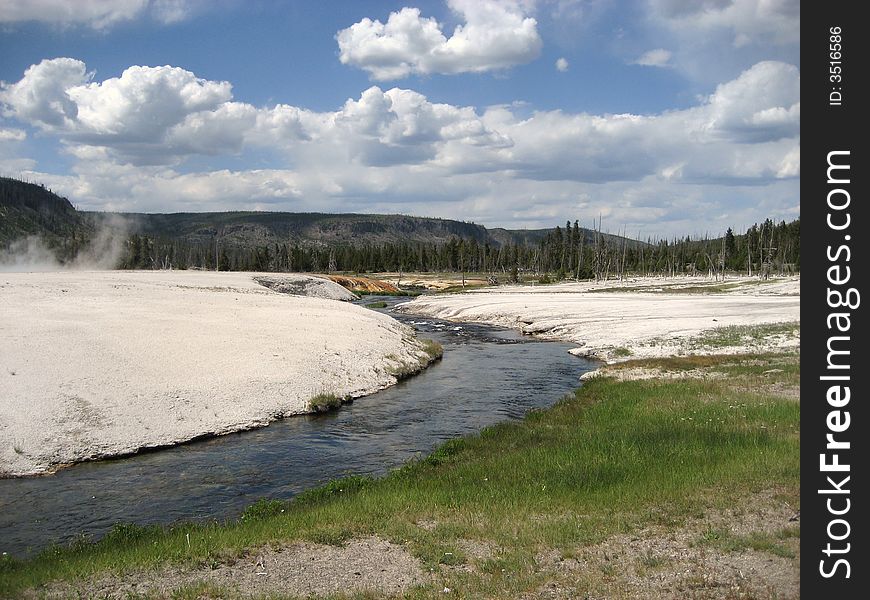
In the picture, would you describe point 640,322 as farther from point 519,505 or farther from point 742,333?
point 519,505

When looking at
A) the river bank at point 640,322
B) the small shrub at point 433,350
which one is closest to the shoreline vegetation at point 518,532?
the river bank at point 640,322

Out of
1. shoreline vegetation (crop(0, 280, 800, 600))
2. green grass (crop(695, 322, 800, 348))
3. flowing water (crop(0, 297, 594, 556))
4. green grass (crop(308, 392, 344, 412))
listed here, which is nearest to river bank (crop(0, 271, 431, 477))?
green grass (crop(308, 392, 344, 412))

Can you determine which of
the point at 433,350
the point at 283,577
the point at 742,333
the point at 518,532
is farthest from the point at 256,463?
the point at 742,333

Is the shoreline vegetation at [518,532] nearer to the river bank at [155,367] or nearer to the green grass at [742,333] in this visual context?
the river bank at [155,367]

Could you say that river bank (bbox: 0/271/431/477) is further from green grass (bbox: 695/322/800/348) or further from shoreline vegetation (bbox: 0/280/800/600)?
green grass (bbox: 695/322/800/348)

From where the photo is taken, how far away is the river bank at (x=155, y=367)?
70.8ft

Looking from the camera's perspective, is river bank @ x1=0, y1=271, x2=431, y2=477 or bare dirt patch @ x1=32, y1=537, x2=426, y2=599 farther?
river bank @ x1=0, y1=271, x2=431, y2=477

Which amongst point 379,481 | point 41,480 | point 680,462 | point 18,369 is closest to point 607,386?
point 680,462

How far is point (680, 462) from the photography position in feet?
52.6

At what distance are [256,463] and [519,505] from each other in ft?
33.4

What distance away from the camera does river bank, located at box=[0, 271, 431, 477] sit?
70.8 ft

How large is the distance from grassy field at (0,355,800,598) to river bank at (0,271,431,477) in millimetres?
8491

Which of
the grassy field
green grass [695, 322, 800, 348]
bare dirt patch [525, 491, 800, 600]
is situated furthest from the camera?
green grass [695, 322, 800, 348]

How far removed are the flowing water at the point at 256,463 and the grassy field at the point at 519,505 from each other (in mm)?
1611
